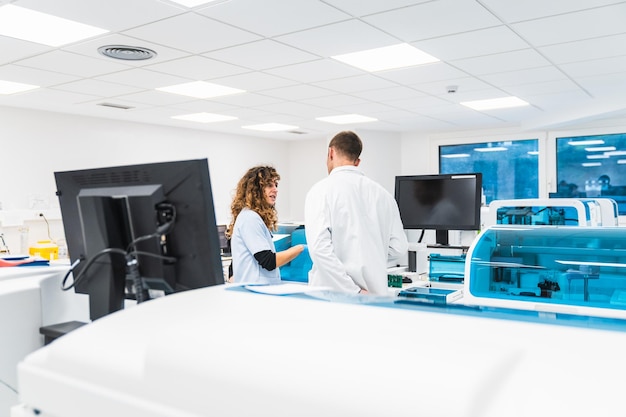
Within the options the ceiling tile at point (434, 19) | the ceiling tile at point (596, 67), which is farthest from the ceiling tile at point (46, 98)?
the ceiling tile at point (596, 67)

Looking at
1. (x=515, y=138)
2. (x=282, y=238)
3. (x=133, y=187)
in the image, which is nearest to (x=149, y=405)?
(x=133, y=187)

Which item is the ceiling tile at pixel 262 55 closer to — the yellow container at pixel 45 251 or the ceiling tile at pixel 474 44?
the ceiling tile at pixel 474 44

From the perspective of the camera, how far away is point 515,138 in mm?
7062

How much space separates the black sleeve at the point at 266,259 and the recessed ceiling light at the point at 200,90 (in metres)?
2.43

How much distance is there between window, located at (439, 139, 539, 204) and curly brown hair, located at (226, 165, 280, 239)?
5.10 m

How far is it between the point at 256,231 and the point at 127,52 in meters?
1.78

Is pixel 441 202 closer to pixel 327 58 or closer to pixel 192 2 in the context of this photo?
pixel 327 58

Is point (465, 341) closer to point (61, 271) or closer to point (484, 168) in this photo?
point (61, 271)

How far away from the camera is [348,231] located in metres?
2.22

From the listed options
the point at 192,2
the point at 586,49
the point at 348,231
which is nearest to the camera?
the point at 348,231

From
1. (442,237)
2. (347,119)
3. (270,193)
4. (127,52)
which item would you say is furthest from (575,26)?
(347,119)

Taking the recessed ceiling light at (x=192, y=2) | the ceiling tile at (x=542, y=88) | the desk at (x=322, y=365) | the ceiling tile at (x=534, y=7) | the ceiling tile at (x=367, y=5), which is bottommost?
the desk at (x=322, y=365)

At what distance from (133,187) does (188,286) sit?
26 cm

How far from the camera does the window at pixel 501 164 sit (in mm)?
7039
